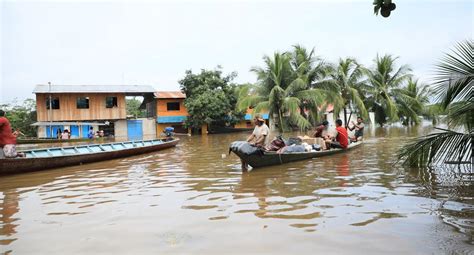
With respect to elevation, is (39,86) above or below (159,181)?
above

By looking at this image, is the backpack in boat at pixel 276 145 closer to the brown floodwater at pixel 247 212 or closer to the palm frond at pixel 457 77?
the brown floodwater at pixel 247 212

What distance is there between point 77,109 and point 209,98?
1056cm

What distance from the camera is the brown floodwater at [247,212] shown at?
12.7 feet

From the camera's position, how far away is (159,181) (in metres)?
8.12

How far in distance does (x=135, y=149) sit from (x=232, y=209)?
384 inches

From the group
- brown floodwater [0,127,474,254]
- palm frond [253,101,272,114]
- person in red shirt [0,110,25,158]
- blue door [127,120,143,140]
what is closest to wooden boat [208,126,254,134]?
blue door [127,120,143,140]

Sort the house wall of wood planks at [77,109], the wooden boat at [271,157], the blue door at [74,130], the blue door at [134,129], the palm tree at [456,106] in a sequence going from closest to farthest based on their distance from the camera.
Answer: the palm tree at [456,106], the wooden boat at [271,157], the blue door at [74,130], the house wall of wood planks at [77,109], the blue door at [134,129]

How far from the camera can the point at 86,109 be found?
29.1 meters

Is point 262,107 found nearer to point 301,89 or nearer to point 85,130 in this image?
point 301,89

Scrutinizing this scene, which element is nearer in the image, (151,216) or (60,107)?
(151,216)

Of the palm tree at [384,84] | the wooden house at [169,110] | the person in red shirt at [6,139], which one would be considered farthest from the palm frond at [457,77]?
the wooden house at [169,110]

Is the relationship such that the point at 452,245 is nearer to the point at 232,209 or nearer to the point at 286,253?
the point at 286,253

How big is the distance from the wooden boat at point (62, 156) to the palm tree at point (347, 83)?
11.8 metres

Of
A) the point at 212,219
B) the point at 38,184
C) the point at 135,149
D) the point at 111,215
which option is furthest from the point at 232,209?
the point at 135,149
